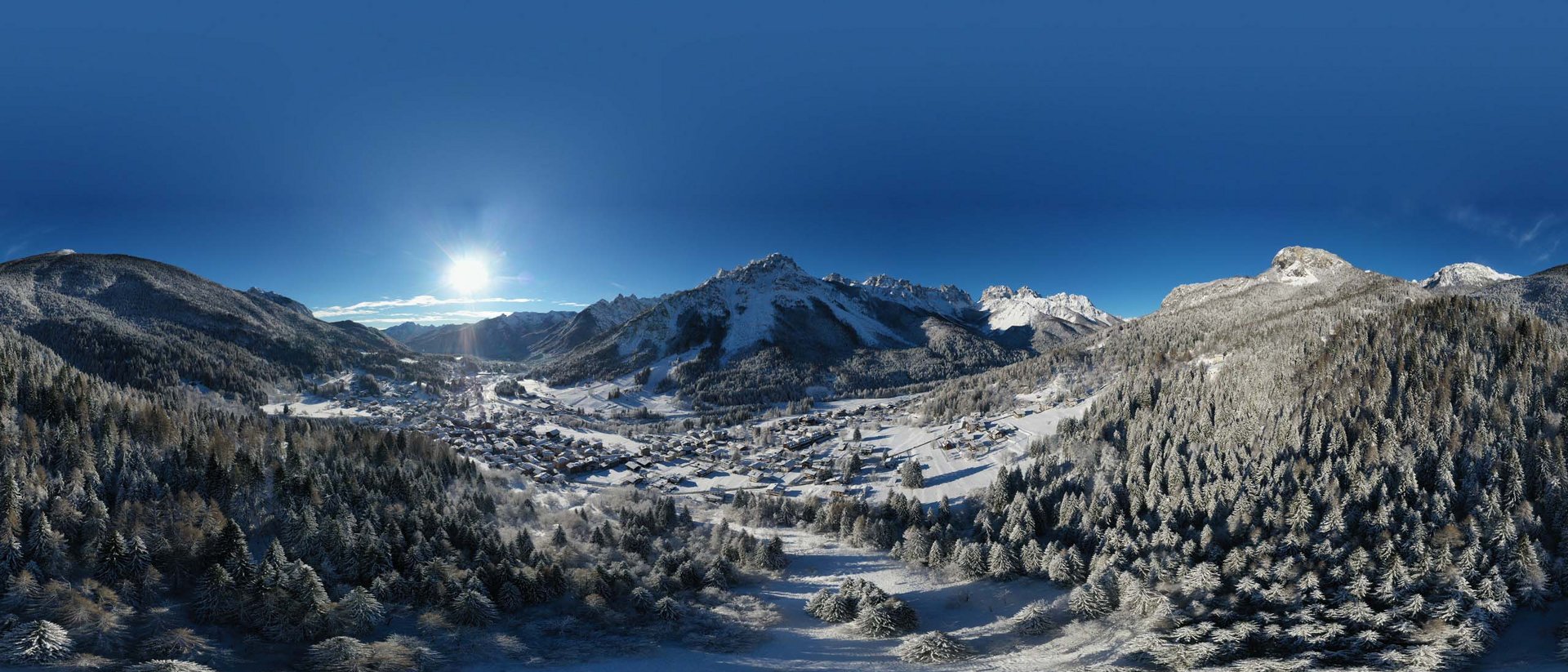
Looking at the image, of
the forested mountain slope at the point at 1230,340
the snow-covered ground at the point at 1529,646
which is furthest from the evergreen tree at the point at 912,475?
the snow-covered ground at the point at 1529,646

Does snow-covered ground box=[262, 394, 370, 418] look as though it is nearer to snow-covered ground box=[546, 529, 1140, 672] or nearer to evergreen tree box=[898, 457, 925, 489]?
evergreen tree box=[898, 457, 925, 489]

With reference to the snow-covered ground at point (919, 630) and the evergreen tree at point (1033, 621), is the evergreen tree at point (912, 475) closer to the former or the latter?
the snow-covered ground at point (919, 630)

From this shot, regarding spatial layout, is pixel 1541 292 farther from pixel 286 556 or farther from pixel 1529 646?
pixel 286 556

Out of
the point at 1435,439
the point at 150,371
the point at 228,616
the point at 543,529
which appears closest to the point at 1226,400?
the point at 1435,439

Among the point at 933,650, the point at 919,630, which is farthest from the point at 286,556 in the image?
the point at 919,630

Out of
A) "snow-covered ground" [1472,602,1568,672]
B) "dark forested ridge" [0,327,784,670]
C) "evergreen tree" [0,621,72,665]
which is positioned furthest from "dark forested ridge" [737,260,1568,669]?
"evergreen tree" [0,621,72,665]

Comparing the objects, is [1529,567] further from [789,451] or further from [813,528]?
[789,451]
